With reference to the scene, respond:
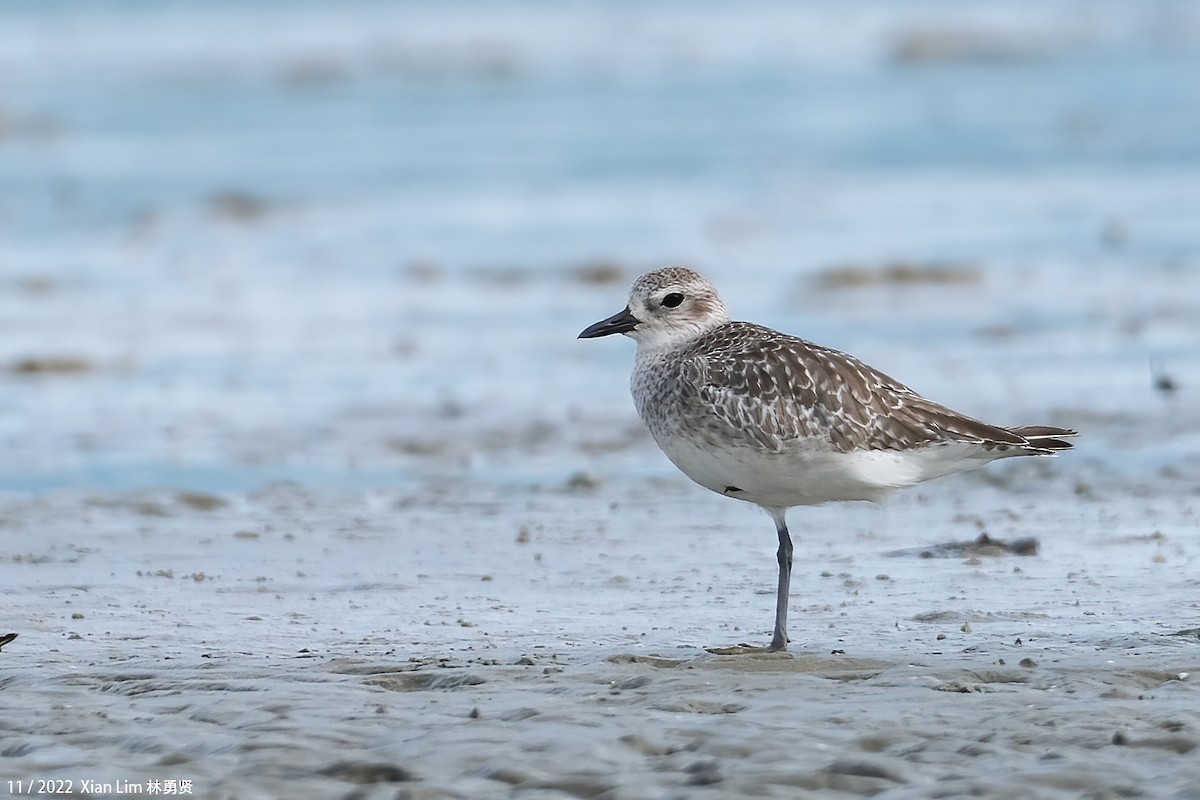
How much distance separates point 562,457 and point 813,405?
351cm

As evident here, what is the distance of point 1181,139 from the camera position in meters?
21.2

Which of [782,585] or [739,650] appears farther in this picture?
[782,585]

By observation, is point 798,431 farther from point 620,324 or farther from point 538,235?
point 538,235

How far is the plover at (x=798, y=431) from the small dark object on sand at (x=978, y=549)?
0.77 m

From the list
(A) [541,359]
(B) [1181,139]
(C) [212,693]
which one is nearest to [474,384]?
(A) [541,359]

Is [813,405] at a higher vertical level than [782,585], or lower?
higher

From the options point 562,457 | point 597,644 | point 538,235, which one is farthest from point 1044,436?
point 538,235

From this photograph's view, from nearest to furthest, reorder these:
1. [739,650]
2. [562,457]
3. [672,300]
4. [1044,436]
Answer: [739,650] → [1044,436] → [672,300] → [562,457]

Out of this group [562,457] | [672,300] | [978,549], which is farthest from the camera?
[562,457]

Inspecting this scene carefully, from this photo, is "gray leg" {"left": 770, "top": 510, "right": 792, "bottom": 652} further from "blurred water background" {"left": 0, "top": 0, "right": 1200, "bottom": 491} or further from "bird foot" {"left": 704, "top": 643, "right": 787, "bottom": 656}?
"blurred water background" {"left": 0, "top": 0, "right": 1200, "bottom": 491}

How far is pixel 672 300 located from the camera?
7582 millimetres

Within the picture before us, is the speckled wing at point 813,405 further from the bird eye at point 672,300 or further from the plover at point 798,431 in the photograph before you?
the bird eye at point 672,300

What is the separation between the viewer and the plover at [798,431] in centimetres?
674

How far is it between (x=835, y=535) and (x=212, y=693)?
3424mm
